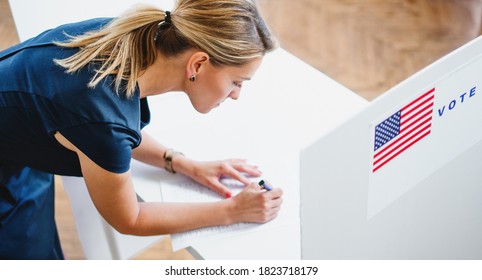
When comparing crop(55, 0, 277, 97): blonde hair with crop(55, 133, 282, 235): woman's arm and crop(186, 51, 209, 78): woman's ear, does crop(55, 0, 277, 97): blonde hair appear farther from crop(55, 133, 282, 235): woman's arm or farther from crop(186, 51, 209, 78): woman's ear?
crop(55, 133, 282, 235): woman's arm

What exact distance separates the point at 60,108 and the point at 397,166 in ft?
2.45

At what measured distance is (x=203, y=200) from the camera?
67.8 inches

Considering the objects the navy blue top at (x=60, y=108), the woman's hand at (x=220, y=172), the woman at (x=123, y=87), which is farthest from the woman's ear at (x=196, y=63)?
the woman's hand at (x=220, y=172)

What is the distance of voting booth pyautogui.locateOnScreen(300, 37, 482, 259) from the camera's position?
121 cm

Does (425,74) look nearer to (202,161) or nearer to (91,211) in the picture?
(202,161)

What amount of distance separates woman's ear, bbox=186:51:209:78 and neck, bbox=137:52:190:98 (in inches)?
0.6

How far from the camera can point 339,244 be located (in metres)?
1.38

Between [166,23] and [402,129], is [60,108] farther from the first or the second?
[402,129]

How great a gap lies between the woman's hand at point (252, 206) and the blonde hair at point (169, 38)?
33cm

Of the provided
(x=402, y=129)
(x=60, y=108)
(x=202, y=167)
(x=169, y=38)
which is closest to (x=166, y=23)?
(x=169, y=38)

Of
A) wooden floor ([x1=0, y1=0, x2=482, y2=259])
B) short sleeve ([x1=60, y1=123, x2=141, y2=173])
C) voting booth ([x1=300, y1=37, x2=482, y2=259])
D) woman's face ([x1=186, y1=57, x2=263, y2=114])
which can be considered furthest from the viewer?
wooden floor ([x1=0, y1=0, x2=482, y2=259])

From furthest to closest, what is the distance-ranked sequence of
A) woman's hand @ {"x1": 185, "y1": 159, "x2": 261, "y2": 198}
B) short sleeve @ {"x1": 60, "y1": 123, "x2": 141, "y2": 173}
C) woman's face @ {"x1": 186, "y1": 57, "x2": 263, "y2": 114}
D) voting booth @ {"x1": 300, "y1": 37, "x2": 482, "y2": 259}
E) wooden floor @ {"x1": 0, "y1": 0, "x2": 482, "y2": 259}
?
wooden floor @ {"x1": 0, "y1": 0, "x2": 482, "y2": 259} < woman's hand @ {"x1": 185, "y1": 159, "x2": 261, "y2": 198} < woman's face @ {"x1": 186, "y1": 57, "x2": 263, "y2": 114} < short sleeve @ {"x1": 60, "y1": 123, "x2": 141, "y2": 173} < voting booth @ {"x1": 300, "y1": 37, "x2": 482, "y2": 259}

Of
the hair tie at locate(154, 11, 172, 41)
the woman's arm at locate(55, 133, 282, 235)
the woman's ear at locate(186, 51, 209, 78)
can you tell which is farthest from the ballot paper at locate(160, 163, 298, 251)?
the hair tie at locate(154, 11, 172, 41)

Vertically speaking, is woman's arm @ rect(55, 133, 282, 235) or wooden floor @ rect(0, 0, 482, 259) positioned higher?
woman's arm @ rect(55, 133, 282, 235)
